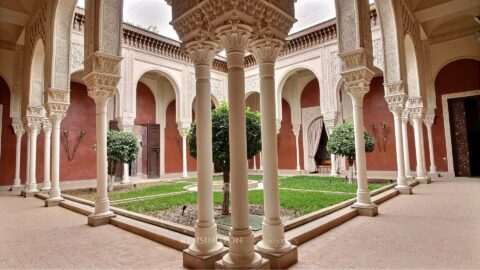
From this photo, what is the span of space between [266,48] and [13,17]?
32.8ft

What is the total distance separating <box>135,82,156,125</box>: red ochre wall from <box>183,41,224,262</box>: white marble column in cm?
1260

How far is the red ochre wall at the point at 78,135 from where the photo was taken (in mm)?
12797

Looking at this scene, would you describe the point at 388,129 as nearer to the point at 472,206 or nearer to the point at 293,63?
the point at 293,63

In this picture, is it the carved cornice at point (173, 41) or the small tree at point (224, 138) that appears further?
the carved cornice at point (173, 41)

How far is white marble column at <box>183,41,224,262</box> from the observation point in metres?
2.89

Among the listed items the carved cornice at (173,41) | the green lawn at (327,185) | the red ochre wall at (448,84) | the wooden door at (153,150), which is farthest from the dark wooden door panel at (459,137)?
the wooden door at (153,150)

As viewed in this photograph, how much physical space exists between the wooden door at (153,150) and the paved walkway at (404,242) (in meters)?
12.0

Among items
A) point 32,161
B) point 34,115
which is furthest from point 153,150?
point 34,115

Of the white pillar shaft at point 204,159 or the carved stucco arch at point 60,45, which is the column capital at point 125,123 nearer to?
the carved stucco arch at point 60,45

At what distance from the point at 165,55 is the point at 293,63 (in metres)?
6.50

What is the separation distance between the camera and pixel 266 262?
Answer: 2629 millimetres

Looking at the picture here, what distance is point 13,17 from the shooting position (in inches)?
356

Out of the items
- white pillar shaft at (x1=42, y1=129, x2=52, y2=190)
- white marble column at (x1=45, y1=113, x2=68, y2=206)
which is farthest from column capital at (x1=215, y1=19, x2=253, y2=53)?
white pillar shaft at (x1=42, y1=129, x2=52, y2=190)

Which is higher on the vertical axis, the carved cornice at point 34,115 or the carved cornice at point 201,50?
the carved cornice at point 34,115
